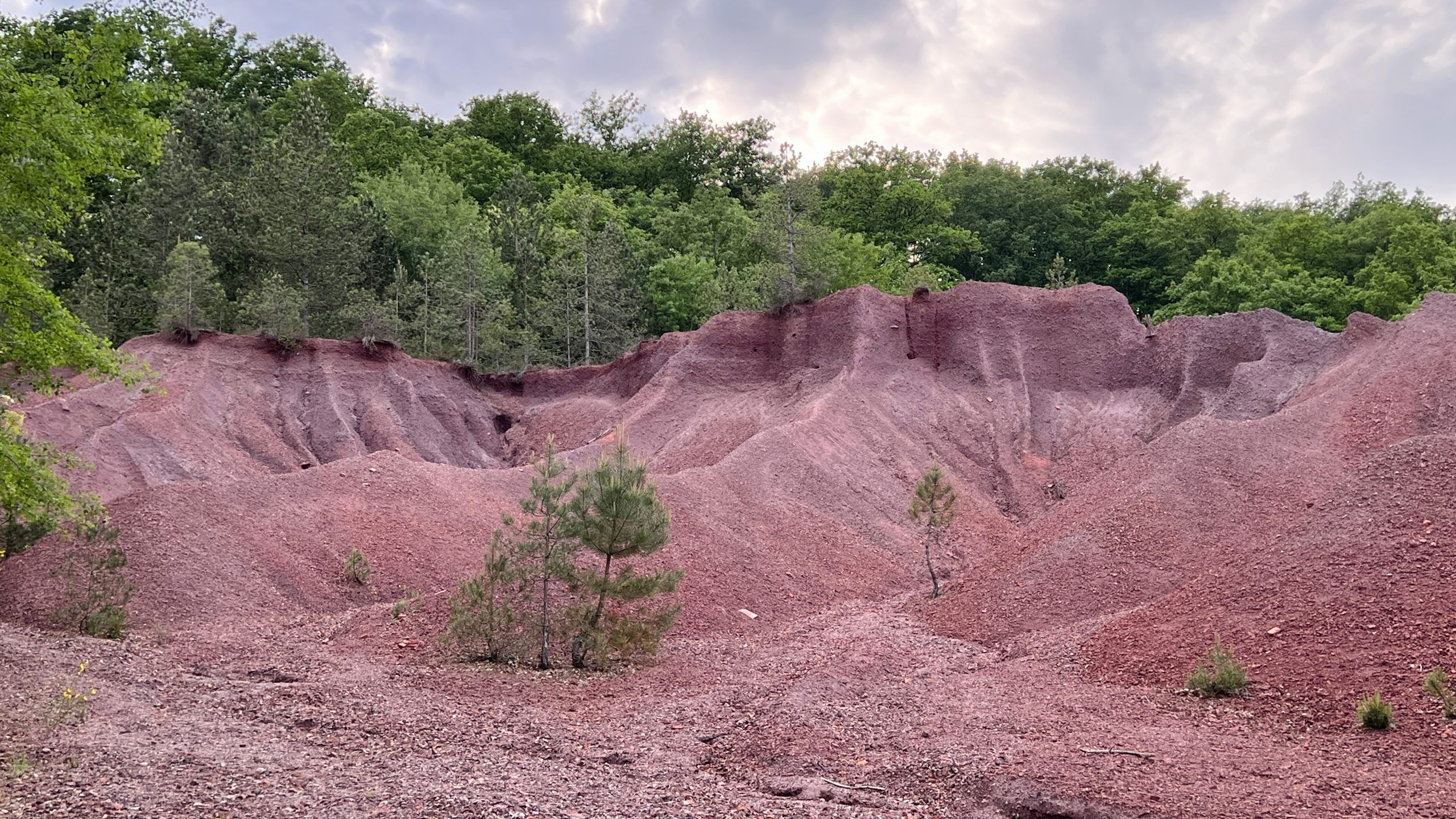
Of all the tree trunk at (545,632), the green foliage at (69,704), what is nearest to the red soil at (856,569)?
the green foliage at (69,704)

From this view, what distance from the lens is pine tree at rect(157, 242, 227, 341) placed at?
112 feet

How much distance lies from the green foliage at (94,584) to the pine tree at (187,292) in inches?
775

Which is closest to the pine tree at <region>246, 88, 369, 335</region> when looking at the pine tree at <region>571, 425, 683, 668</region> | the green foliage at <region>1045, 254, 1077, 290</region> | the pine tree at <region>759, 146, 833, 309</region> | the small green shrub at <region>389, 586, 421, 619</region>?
the pine tree at <region>759, 146, 833, 309</region>

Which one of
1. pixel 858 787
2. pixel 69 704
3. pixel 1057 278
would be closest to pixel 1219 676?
pixel 858 787

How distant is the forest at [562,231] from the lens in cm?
3953

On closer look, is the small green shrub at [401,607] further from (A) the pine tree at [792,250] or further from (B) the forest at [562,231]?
(A) the pine tree at [792,250]

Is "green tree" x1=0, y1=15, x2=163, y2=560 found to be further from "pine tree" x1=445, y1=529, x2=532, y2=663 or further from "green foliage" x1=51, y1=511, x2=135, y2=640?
"pine tree" x1=445, y1=529, x2=532, y2=663

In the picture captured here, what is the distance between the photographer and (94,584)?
50.8 ft

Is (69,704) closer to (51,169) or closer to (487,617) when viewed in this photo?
(487,617)

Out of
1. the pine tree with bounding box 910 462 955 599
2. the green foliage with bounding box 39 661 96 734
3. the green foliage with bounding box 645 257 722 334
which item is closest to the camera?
the green foliage with bounding box 39 661 96 734

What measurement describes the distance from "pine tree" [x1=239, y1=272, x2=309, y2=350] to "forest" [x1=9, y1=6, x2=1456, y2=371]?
0.11m

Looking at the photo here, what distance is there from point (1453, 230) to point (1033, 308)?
2812 centimetres

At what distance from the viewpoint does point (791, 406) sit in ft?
104

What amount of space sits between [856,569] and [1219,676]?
35.6 ft
